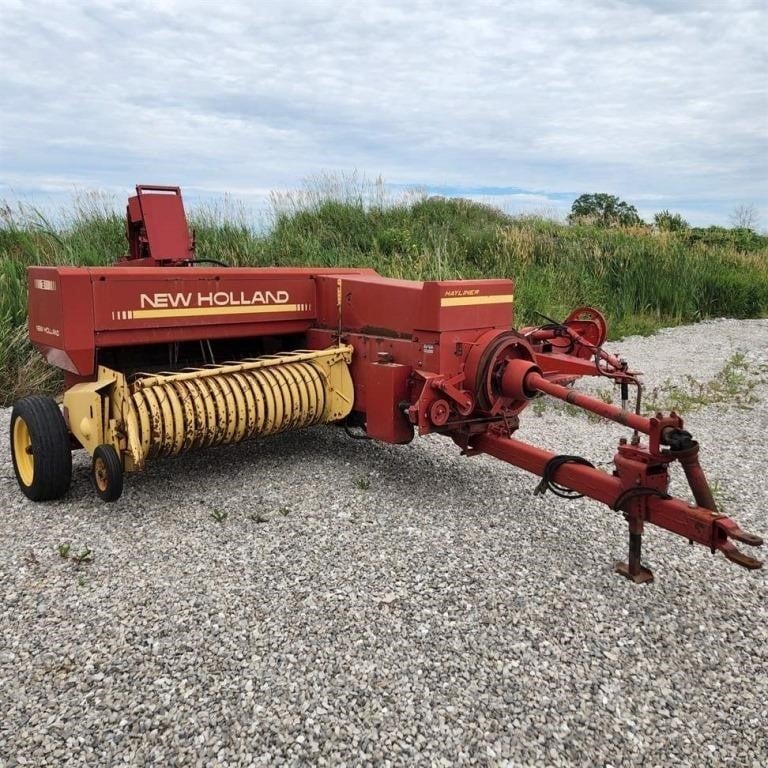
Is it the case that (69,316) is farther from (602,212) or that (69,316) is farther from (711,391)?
(602,212)

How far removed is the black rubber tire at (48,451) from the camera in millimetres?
→ 4004

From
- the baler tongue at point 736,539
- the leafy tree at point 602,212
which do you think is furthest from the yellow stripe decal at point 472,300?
the leafy tree at point 602,212

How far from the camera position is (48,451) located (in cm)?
400

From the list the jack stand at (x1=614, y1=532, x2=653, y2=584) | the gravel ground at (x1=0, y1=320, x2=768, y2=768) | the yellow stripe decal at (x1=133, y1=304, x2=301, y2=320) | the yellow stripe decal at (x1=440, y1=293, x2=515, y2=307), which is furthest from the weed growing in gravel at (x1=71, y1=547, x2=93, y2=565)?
the jack stand at (x1=614, y1=532, x2=653, y2=584)

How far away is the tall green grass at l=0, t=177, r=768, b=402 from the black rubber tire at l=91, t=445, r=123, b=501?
3.39 m

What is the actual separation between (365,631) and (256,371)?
6.74 feet

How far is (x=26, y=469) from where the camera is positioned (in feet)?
14.1

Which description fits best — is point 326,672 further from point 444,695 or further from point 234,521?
point 234,521

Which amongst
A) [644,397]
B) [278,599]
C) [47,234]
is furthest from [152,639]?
[47,234]

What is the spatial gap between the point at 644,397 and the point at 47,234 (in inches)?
283

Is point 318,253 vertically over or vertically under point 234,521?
over

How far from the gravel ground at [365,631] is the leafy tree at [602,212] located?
16.0 meters

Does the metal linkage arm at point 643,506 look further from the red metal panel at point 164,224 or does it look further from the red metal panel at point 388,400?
the red metal panel at point 164,224

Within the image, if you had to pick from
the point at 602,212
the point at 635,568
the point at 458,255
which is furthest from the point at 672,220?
the point at 635,568
